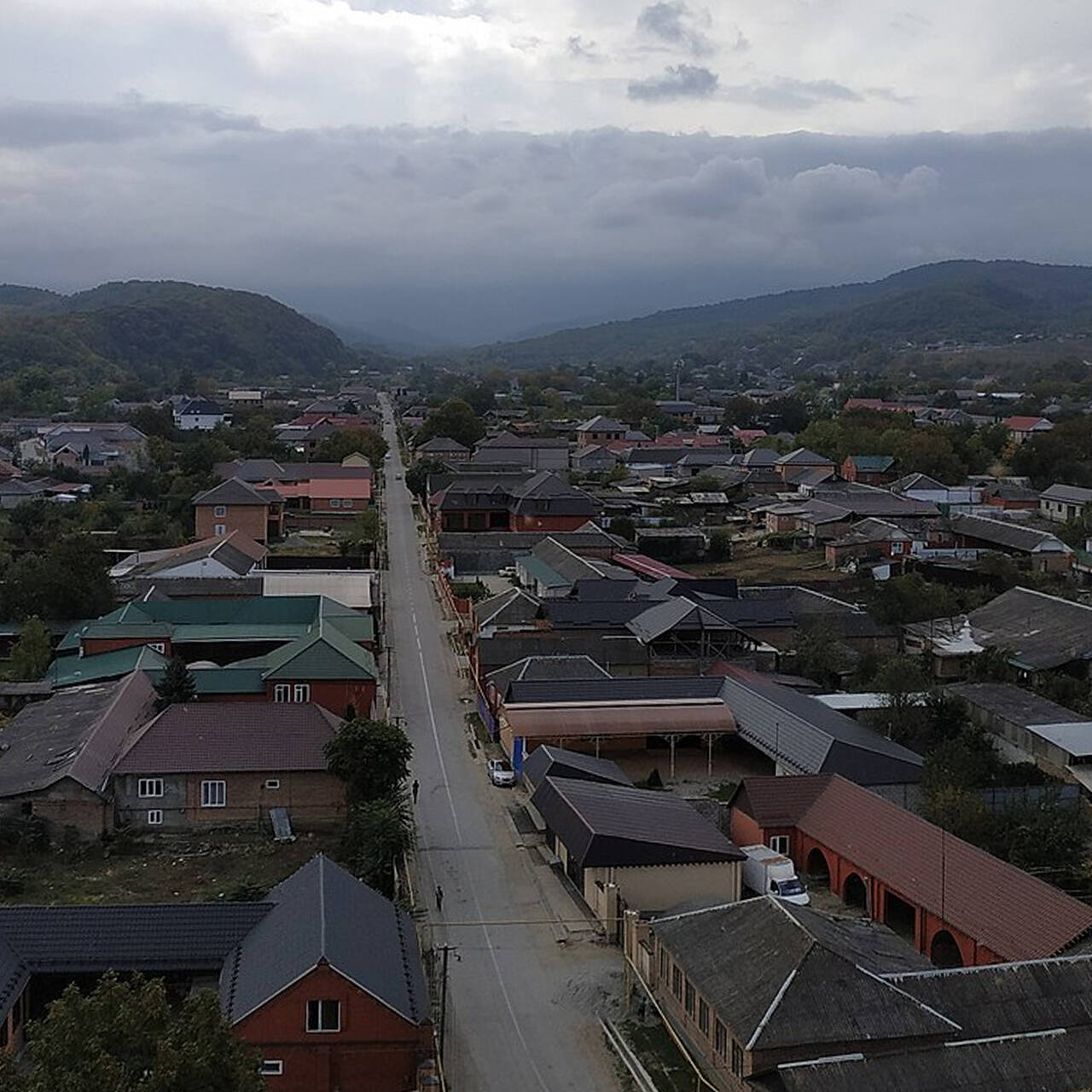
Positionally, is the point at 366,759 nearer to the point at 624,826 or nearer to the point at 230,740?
the point at 230,740

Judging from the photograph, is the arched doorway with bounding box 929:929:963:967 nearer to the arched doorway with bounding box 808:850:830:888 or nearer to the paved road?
the arched doorway with bounding box 808:850:830:888

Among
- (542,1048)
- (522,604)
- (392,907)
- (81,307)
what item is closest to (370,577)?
(522,604)

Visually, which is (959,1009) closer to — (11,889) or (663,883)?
(663,883)

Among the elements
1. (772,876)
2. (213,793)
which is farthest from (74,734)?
(772,876)

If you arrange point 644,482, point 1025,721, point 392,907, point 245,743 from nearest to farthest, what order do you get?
point 392,907
point 245,743
point 1025,721
point 644,482

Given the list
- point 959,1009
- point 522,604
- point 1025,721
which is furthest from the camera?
point 522,604

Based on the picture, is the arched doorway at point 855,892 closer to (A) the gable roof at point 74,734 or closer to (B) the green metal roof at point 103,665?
(A) the gable roof at point 74,734

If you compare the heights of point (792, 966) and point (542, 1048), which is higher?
point (792, 966)

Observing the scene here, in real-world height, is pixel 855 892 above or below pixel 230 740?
below
